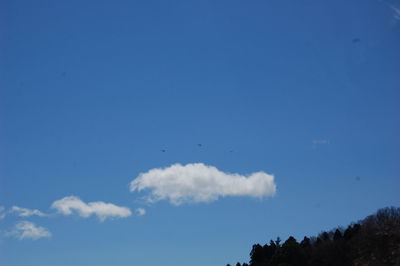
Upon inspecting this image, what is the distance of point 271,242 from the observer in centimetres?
9519

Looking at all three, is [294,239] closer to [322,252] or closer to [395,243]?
[322,252]

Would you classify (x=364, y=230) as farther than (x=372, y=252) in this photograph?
Yes

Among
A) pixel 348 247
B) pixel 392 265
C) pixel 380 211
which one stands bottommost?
pixel 392 265

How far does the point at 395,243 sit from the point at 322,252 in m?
14.0

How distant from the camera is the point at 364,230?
262ft

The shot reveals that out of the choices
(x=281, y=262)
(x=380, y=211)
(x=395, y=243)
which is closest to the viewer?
(x=395, y=243)

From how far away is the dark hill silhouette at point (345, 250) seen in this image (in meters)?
70.8

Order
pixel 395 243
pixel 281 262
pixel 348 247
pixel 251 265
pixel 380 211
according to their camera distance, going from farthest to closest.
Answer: pixel 380 211, pixel 251 265, pixel 281 262, pixel 348 247, pixel 395 243

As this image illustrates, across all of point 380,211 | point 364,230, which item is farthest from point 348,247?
point 380,211

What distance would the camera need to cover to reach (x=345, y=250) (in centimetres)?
7862

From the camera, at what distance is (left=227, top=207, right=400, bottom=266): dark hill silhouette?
70.8 m

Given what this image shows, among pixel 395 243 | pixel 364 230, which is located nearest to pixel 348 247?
pixel 364 230

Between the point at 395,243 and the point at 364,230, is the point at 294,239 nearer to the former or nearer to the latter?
the point at 364,230

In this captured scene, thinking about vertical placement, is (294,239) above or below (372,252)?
above
